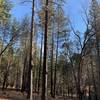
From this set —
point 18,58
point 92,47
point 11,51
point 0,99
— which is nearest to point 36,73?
point 18,58

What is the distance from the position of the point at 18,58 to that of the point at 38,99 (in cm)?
2915

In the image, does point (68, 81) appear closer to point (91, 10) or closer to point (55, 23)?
point (55, 23)

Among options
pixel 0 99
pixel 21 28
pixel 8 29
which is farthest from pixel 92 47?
pixel 0 99

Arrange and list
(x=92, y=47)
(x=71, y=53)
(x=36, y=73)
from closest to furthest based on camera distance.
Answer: (x=92, y=47)
(x=71, y=53)
(x=36, y=73)

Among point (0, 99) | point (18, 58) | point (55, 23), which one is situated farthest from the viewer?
point (18, 58)

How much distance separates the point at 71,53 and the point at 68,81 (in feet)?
74.2

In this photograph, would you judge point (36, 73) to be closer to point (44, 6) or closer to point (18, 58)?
point (18, 58)

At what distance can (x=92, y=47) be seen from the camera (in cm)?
3450

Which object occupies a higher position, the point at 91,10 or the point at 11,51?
the point at 91,10

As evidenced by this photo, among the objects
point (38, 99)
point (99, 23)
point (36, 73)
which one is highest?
point (99, 23)

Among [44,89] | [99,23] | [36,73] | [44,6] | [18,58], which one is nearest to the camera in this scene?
[44,89]

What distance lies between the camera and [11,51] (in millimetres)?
45219

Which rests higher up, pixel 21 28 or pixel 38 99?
pixel 21 28

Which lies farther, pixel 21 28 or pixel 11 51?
pixel 11 51
